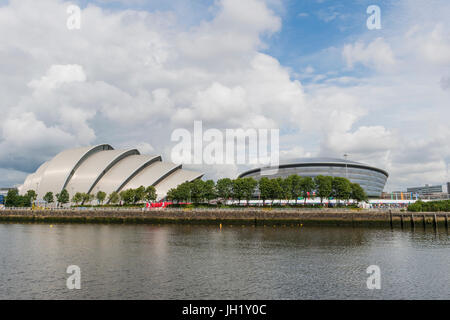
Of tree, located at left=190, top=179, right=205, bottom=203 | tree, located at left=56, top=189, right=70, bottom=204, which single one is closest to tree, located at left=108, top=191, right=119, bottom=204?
tree, located at left=56, top=189, right=70, bottom=204

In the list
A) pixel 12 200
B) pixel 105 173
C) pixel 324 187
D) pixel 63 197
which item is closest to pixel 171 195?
pixel 105 173

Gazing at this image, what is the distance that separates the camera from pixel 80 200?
72812 mm

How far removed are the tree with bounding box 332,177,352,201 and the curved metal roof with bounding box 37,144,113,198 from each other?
5990 cm

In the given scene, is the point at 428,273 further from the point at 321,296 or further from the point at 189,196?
the point at 189,196

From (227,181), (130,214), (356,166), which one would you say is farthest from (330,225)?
(356,166)

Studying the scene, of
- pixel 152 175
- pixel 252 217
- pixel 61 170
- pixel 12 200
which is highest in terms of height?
pixel 61 170

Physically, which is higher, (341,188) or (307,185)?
(307,185)

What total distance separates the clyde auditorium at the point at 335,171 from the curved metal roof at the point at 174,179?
30.5 m

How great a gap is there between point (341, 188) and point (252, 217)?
26697 millimetres

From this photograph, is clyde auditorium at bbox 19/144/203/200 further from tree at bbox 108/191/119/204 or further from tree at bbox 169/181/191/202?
tree at bbox 169/181/191/202

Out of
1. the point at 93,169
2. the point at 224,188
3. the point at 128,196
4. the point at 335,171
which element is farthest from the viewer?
the point at 335,171

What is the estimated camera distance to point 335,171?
10150 centimetres

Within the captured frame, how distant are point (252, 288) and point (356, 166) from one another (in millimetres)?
97787

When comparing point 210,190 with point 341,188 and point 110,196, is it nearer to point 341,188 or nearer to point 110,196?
point 110,196
